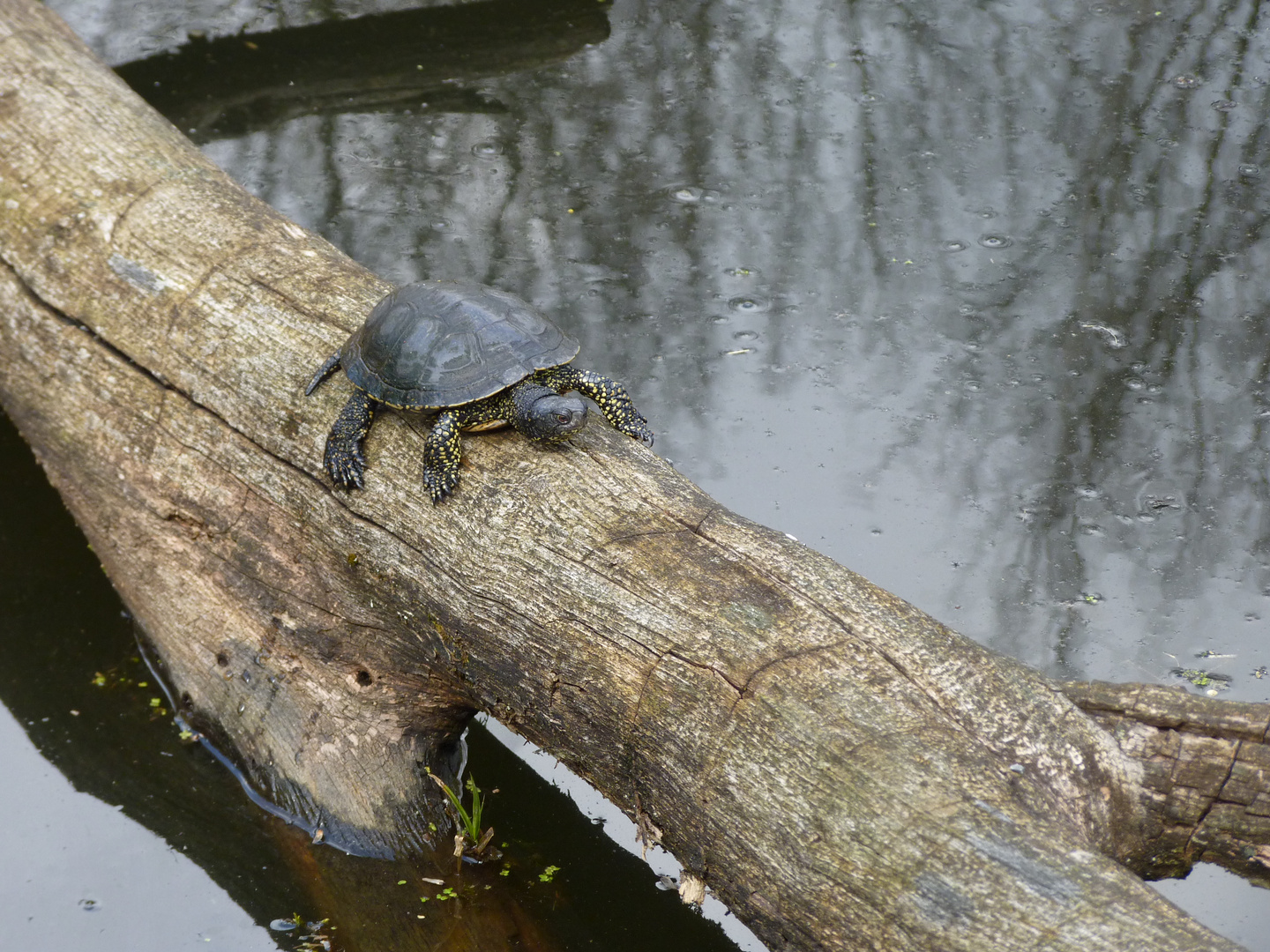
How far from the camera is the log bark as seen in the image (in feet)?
7.86

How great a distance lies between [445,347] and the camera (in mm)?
3301

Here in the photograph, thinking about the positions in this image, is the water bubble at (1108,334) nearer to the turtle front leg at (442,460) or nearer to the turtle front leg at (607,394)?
the turtle front leg at (607,394)

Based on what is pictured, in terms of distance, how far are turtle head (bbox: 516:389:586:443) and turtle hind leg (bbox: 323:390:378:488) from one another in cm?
53

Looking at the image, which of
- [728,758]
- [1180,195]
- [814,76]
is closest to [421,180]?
[814,76]

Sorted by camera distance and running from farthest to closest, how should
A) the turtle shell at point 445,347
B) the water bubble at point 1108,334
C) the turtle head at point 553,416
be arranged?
the water bubble at point 1108,334 → the turtle shell at point 445,347 → the turtle head at point 553,416

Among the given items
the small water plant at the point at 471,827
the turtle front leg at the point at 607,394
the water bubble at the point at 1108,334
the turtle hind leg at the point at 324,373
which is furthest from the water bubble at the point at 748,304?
the small water plant at the point at 471,827

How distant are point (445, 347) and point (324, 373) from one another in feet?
1.64

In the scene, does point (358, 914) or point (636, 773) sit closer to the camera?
point (636, 773)

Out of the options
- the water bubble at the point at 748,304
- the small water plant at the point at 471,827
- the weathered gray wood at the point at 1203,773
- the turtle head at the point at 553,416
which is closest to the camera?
the weathered gray wood at the point at 1203,773

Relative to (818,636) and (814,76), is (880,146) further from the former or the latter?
(818,636)

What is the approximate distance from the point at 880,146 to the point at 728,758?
555cm

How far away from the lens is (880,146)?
712 centimetres

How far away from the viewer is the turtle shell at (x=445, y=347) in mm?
3234

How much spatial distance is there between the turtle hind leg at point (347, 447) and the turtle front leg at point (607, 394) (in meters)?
0.62
